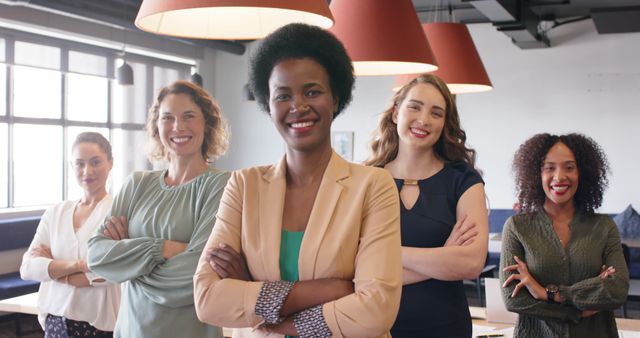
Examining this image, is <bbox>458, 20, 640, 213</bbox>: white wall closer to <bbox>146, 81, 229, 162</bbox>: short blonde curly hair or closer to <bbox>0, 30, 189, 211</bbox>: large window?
<bbox>0, 30, 189, 211</bbox>: large window

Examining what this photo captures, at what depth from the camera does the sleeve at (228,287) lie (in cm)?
175

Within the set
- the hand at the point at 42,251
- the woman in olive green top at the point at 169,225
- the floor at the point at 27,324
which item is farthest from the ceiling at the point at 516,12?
the woman in olive green top at the point at 169,225

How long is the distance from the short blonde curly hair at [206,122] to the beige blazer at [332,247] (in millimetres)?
941

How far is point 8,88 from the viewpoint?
Answer: 868 cm

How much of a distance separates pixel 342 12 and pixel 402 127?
0.50 metres

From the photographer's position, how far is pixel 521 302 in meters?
2.77

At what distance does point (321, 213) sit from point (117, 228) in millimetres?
1126

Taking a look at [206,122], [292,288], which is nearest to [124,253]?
[206,122]

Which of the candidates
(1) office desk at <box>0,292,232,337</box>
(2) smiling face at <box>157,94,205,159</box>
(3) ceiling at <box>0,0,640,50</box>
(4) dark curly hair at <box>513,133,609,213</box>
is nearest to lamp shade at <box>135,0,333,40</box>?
(2) smiling face at <box>157,94,205,159</box>

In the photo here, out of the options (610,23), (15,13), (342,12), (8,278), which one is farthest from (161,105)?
(610,23)

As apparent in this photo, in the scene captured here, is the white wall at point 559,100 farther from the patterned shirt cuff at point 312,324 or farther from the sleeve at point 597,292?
the patterned shirt cuff at point 312,324

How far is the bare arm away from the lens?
2.33 meters

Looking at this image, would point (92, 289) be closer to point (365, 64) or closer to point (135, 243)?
point (135, 243)

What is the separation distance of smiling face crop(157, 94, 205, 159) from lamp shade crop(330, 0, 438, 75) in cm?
63
